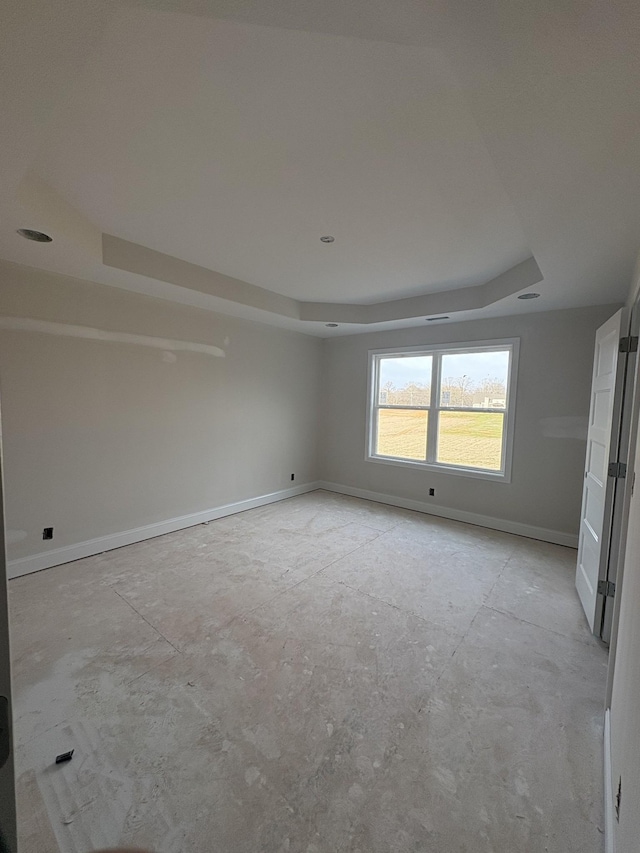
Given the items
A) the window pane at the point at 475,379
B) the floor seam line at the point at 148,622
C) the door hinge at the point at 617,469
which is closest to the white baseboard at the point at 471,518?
the window pane at the point at 475,379

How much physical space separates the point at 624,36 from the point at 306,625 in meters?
2.90

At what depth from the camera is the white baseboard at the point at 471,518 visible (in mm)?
3833

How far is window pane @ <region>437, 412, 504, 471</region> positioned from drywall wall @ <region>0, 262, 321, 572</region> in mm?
2342

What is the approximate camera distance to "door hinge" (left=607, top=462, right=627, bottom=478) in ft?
7.22

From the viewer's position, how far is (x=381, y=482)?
5.23 m

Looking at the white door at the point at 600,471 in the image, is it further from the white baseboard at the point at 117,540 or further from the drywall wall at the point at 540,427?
the white baseboard at the point at 117,540

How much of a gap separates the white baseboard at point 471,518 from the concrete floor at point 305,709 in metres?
0.84

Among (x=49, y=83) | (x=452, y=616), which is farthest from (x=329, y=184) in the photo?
(x=452, y=616)

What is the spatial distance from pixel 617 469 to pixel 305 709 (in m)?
2.27

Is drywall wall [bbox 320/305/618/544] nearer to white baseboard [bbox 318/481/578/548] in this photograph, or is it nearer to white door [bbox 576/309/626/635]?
white baseboard [bbox 318/481/578/548]

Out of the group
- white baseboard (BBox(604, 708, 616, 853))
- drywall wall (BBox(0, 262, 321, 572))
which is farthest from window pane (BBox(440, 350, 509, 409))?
white baseboard (BBox(604, 708, 616, 853))

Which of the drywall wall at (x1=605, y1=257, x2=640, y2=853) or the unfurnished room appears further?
the unfurnished room

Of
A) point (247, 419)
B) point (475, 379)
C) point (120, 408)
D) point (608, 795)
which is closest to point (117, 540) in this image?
point (120, 408)

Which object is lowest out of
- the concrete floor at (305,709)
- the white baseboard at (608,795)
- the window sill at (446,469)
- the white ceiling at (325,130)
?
the concrete floor at (305,709)
